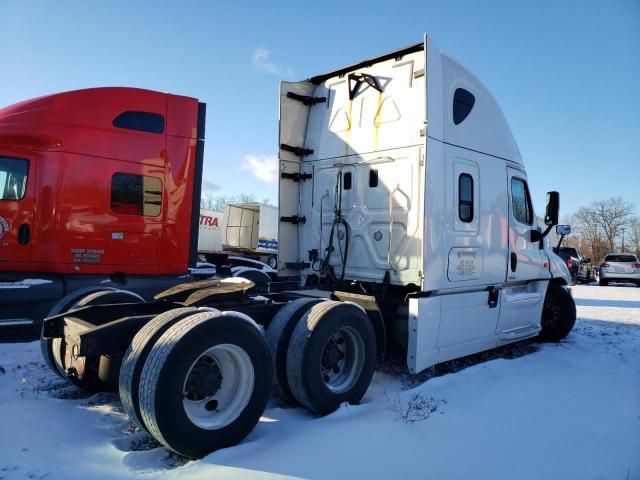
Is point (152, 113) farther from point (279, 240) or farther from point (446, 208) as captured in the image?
point (446, 208)

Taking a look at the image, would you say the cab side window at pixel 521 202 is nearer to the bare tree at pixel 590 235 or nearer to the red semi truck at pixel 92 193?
the red semi truck at pixel 92 193

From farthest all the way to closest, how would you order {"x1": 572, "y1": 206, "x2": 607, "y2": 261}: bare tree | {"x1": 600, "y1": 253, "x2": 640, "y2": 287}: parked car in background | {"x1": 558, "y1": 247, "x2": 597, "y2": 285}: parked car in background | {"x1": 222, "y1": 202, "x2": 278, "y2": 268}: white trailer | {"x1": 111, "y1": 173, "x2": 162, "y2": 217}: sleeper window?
{"x1": 572, "y1": 206, "x2": 607, "y2": 261}: bare tree < {"x1": 558, "y1": 247, "x2": 597, "y2": 285}: parked car in background < {"x1": 600, "y1": 253, "x2": 640, "y2": 287}: parked car in background < {"x1": 222, "y1": 202, "x2": 278, "y2": 268}: white trailer < {"x1": 111, "y1": 173, "x2": 162, "y2": 217}: sleeper window

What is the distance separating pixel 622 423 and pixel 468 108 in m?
3.77

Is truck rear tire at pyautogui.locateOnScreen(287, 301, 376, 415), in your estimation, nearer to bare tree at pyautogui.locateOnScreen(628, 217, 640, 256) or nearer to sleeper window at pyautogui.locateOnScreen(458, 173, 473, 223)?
sleeper window at pyautogui.locateOnScreen(458, 173, 473, 223)

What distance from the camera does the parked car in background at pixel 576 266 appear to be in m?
21.8

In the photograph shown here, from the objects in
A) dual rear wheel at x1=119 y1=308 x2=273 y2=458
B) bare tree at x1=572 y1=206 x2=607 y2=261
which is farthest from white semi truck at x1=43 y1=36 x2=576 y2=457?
bare tree at x1=572 y1=206 x2=607 y2=261

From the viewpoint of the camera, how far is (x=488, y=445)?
3377mm

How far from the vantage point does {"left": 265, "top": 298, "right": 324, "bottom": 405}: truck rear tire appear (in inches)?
153

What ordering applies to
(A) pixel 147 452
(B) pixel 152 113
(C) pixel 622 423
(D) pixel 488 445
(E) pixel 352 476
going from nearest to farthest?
(E) pixel 352 476
(A) pixel 147 452
(D) pixel 488 445
(C) pixel 622 423
(B) pixel 152 113

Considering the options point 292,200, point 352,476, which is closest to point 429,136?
point 292,200

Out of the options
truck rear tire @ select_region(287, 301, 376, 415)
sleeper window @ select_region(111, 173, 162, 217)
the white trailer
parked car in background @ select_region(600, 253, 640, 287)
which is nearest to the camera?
truck rear tire @ select_region(287, 301, 376, 415)

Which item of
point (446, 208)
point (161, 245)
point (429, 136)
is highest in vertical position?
point (429, 136)

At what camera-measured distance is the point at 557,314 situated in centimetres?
752

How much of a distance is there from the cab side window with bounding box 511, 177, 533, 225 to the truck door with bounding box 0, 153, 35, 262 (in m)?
6.80
